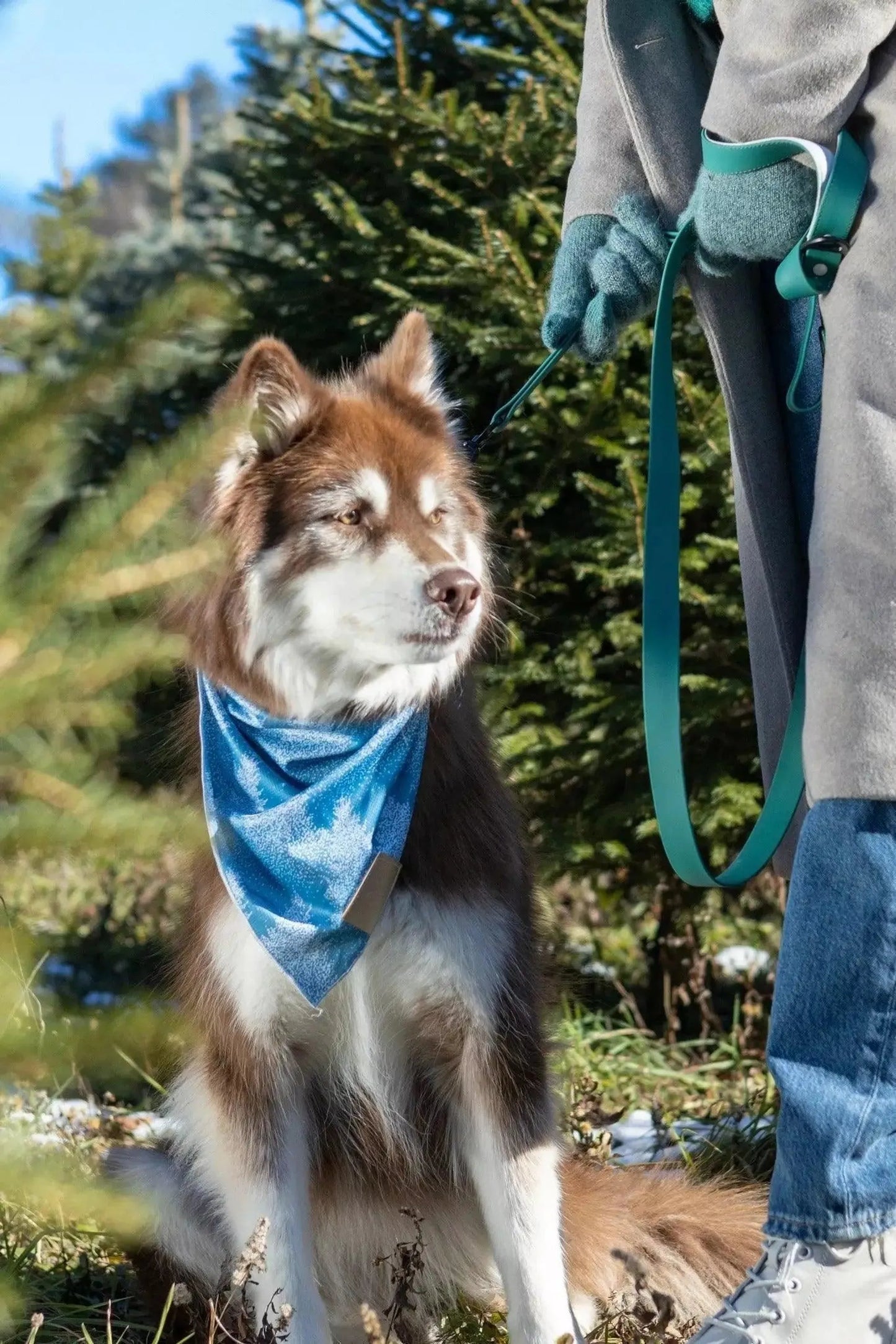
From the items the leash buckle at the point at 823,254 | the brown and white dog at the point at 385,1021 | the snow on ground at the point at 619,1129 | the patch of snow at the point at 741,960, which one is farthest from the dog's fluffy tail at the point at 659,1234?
the patch of snow at the point at 741,960

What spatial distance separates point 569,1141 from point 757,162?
221 centimetres

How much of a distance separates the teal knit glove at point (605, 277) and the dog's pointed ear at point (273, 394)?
486 mm

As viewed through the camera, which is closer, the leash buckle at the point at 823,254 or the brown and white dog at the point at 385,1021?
the leash buckle at the point at 823,254

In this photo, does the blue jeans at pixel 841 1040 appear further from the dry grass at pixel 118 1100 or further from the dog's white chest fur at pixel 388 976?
the dog's white chest fur at pixel 388 976

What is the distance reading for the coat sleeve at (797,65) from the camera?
1849 mm

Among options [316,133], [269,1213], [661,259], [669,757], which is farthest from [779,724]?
[316,133]

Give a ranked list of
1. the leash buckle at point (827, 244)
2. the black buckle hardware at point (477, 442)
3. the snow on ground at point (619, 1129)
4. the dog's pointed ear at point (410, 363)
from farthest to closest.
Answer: the snow on ground at point (619, 1129) → the dog's pointed ear at point (410, 363) → the black buckle hardware at point (477, 442) → the leash buckle at point (827, 244)

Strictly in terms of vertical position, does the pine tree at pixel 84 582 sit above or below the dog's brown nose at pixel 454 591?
above

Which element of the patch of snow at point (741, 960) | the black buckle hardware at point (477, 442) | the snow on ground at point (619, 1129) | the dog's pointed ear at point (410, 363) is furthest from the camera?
the patch of snow at point (741, 960)

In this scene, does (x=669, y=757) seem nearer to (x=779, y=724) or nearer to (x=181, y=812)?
(x=779, y=724)

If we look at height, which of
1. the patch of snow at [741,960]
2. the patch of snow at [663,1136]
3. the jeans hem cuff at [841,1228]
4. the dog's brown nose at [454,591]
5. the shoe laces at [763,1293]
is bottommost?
the patch of snow at [741,960]

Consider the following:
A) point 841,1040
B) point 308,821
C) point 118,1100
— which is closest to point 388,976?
point 308,821

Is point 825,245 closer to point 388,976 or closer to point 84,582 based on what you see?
point 388,976

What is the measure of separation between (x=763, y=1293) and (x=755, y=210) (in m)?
1.61
